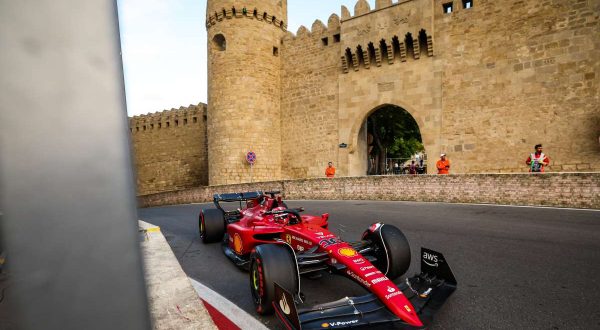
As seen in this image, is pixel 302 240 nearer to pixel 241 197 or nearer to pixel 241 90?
pixel 241 197

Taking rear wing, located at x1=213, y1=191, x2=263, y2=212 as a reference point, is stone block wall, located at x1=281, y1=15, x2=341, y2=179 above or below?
above

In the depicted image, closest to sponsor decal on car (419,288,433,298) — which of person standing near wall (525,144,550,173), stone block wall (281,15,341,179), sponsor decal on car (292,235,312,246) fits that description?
sponsor decal on car (292,235,312,246)

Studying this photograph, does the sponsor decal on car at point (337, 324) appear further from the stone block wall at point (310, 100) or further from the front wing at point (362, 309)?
the stone block wall at point (310, 100)

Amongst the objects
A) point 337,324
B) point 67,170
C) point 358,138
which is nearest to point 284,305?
point 337,324

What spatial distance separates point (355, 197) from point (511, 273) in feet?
31.9

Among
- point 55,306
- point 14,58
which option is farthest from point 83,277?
point 14,58

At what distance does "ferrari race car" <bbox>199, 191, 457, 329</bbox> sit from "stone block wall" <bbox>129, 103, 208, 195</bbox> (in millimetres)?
24001

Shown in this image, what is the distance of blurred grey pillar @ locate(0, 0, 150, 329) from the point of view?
1.70 ft

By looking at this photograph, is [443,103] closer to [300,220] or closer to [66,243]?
[300,220]

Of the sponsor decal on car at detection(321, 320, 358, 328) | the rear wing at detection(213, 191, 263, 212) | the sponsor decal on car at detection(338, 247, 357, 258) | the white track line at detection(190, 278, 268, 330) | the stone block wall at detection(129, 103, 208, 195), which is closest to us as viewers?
the sponsor decal on car at detection(321, 320, 358, 328)

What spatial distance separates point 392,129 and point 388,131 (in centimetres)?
38

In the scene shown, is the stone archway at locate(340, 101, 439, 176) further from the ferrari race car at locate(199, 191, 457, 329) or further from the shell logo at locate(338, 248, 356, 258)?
the shell logo at locate(338, 248, 356, 258)

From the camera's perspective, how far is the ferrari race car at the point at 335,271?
238 cm

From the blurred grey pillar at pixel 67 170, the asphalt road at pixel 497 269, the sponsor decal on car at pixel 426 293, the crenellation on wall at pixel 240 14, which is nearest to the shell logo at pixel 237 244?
the asphalt road at pixel 497 269
